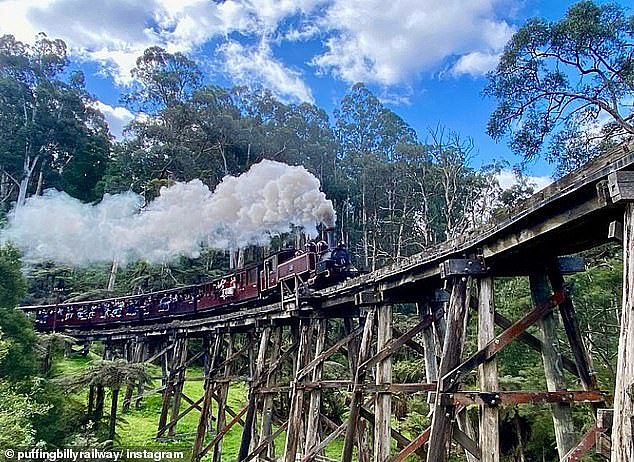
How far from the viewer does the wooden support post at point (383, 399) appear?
7145 millimetres

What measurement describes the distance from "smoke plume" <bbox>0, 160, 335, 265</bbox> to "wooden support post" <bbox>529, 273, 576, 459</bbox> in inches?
573

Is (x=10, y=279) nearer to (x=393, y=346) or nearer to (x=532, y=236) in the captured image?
(x=393, y=346)

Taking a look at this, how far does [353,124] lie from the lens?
4244 cm

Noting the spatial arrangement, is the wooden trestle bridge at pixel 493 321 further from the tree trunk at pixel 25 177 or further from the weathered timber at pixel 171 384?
the tree trunk at pixel 25 177

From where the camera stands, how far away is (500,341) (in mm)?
5066

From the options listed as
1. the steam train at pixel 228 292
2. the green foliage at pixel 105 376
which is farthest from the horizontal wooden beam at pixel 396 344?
the green foliage at pixel 105 376

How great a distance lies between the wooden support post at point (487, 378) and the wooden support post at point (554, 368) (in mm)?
578

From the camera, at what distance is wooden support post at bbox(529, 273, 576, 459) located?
5191mm

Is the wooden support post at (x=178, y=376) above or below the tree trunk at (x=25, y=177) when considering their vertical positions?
below

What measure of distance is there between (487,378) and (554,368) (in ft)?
2.57

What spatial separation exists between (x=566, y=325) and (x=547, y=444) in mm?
7710

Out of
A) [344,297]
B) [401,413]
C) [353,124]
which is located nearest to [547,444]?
[401,413]

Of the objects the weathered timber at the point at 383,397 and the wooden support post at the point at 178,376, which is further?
the wooden support post at the point at 178,376

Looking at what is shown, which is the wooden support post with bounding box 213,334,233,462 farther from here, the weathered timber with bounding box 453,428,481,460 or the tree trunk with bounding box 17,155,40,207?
the tree trunk with bounding box 17,155,40,207
